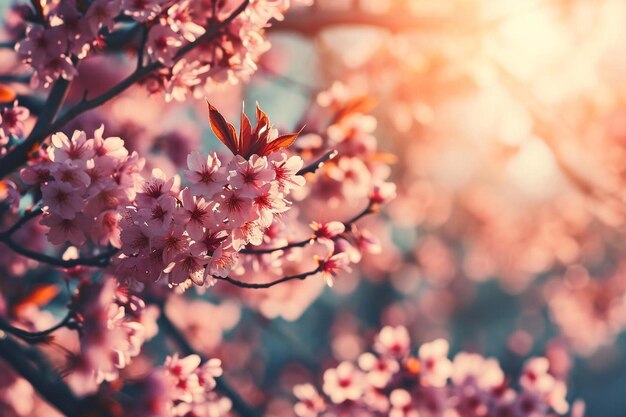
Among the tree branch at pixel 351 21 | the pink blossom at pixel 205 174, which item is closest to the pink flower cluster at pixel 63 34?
the pink blossom at pixel 205 174

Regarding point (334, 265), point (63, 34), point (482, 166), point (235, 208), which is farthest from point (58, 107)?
point (482, 166)

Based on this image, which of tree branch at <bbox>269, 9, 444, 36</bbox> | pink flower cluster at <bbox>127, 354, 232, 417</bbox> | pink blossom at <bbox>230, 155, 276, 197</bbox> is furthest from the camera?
tree branch at <bbox>269, 9, 444, 36</bbox>

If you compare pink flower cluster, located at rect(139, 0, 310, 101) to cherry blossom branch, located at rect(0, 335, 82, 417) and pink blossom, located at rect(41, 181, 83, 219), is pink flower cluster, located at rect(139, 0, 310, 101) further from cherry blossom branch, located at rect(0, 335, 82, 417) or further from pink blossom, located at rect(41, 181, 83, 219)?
cherry blossom branch, located at rect(0, 335, 82, 417)

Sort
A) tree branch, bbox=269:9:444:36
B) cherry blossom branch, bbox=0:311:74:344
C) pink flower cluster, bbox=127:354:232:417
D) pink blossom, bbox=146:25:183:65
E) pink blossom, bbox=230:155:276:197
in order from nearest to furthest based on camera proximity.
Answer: pink blossom, bbox=230:155:276:197 → cherry blossom branch, bbox=0:311:74:344 → pink blossom, bbox=146:25:183:65 → pink flower cluster, bbox=127:354:232:417 → tree branch, bbox=269:9:444:36

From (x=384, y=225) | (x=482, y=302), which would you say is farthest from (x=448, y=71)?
(x=482, y=302)

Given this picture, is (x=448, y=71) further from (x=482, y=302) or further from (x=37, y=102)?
(x=482, y=302)

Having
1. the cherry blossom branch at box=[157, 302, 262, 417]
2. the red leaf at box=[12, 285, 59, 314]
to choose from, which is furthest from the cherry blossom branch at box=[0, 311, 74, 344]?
the cherry blossom branch at box=[157, 302, 262, 417]

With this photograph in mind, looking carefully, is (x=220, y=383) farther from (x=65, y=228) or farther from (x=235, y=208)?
(x=235, y=208)
